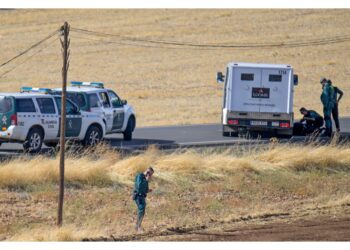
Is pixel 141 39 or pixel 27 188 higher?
pixel 141 39

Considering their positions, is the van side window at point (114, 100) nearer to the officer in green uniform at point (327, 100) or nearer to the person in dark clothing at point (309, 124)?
the person in dark clothing at point (309, 124)

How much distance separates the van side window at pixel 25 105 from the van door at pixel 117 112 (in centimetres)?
409

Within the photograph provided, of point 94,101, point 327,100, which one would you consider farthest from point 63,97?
point 327,100

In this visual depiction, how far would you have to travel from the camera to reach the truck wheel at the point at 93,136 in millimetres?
28906

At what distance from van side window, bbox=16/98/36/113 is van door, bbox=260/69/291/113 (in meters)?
8.61

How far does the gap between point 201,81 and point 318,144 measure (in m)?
29.4

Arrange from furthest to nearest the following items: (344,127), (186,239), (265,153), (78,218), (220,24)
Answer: (220,24), (344,127), (265,153), (78,218), (186,239)

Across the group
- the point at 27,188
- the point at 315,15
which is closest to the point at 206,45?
the point at 315,15

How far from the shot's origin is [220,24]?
261ft

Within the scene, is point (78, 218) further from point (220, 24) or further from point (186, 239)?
A: point (220, 24)

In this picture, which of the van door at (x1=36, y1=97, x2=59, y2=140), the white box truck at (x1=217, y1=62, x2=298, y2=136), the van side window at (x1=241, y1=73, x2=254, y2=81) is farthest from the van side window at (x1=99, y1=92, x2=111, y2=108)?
the van side window at (x1=241, y1=73, x2=254, y2=81)

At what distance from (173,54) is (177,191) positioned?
149 ft

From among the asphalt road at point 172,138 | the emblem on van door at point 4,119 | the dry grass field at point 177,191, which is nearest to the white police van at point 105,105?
the asphalt road at point 172,138

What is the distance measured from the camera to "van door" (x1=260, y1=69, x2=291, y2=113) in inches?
1293
